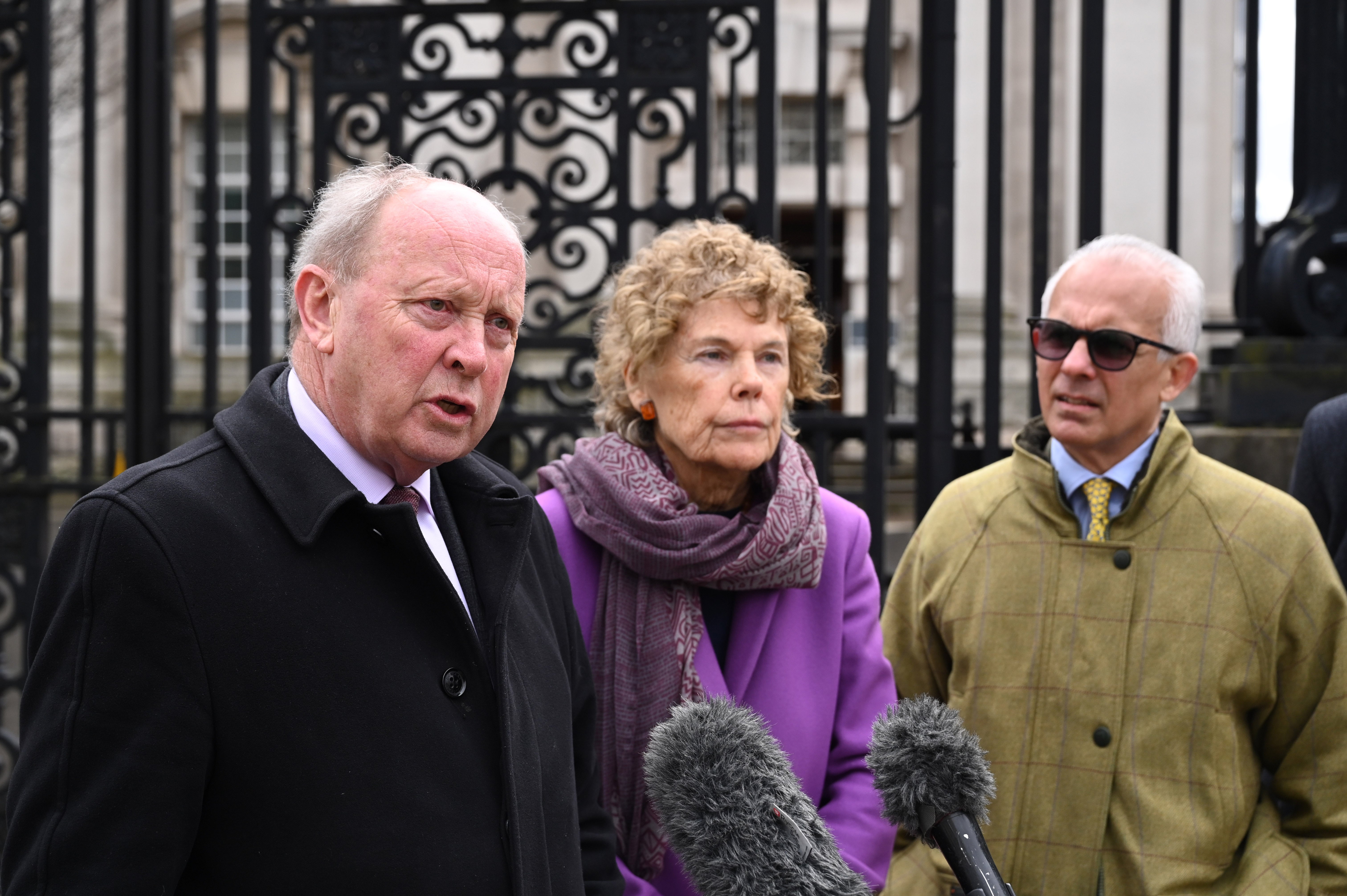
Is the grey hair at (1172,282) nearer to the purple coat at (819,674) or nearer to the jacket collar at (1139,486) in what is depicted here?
the jacket collar at (1139,486)

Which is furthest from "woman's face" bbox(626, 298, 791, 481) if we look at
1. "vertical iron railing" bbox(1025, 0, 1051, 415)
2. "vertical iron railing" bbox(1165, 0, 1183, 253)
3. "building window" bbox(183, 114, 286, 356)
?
"building window" bbox(183, 114, 286, 356)

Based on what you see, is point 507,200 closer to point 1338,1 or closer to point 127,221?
point 127,221

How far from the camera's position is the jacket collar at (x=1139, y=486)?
8.14 ft

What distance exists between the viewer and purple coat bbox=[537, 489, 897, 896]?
2.31m

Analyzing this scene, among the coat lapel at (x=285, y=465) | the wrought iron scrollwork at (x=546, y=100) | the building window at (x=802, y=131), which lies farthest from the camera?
the building window at (x=802, y=131)

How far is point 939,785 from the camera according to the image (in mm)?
1419

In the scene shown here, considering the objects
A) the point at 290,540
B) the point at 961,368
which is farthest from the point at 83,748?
the point at 961,368

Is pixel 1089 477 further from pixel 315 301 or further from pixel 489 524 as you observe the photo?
pixel 315 301

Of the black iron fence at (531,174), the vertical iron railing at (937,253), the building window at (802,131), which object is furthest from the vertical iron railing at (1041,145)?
the building window at (802,131)

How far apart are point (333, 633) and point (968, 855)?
0.81 m

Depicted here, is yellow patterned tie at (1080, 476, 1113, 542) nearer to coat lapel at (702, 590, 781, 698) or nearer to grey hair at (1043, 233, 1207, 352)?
grey hair at (1043, 233, 1207, 352)

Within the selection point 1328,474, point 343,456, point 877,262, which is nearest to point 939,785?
point 343,456

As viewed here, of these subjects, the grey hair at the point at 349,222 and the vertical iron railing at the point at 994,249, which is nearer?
the grey hair at the point at 349,222

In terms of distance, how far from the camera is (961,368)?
11555mm
